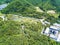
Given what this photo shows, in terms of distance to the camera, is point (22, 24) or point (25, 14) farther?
point (25, 14)

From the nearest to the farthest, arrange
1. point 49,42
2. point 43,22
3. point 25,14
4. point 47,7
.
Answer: point 49,42 < point 43,22 < point 25,14 < point 47,7

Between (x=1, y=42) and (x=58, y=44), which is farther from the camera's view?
(x=58, y=44)

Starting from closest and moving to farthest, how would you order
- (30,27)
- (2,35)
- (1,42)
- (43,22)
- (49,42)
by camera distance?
(1,42)
(2,35)
(49,42)
(30,27)
(43,22)

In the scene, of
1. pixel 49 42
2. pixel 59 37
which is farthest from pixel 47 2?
pixel 49 42

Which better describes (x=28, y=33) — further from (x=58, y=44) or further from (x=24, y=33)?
(x=58, y=44)

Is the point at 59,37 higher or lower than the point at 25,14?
lower

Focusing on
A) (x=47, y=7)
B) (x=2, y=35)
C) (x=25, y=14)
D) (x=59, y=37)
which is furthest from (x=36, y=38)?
(x=47, y=7)

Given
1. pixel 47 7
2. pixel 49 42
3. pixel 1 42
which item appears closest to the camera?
pixel 1 42

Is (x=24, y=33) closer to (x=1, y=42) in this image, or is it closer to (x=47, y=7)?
(x=1, y=42)

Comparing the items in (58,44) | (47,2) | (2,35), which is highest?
(47,2)
